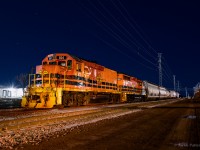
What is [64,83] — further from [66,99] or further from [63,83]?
[66,99]

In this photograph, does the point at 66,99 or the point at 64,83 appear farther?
the point at 66,99

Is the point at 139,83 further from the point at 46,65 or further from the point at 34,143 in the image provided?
the point at 34,143

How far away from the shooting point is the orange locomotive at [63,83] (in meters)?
18.6

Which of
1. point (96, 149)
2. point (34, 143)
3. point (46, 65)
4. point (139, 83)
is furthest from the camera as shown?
point (139, 83)

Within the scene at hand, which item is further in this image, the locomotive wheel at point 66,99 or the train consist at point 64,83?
the locomotive wheel at point 66,99

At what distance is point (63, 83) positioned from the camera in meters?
19.9

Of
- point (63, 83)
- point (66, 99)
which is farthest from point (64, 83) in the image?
point (66, 99)

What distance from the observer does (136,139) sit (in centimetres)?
715

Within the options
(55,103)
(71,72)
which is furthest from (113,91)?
(55,103)

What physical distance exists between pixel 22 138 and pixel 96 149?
2541 millimetres

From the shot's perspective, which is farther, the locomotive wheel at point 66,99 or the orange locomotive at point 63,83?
the locomotive wheel at point 66,99

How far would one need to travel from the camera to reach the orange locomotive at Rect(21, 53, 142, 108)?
18594 millimetres

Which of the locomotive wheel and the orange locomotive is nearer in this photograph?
the orange locomotive

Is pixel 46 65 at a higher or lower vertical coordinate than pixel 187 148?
higher
